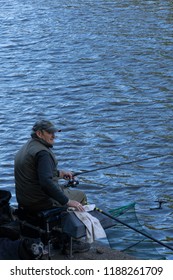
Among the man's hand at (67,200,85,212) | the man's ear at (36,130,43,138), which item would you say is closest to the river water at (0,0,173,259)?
the man's hand at (67,200,85,212)

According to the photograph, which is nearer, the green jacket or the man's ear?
the green jacket

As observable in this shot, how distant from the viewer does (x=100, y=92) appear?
A: 787 inches

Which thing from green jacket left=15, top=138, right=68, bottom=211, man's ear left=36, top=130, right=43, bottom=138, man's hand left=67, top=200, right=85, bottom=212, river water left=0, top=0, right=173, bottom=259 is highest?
man's ear left=36, top=130, right=43, bottom=138

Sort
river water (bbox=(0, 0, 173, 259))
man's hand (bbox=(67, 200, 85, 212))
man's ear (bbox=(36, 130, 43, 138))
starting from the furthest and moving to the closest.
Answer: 1. river water (bbox=(0, 0, 173, 259))
2. man's ear (bbox=(36, 130, 43, 138))
3. man's hand (bbox=(67, 200, 85, 212))

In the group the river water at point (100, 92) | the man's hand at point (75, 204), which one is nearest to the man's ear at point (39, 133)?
the man's hand at point (75, 204)

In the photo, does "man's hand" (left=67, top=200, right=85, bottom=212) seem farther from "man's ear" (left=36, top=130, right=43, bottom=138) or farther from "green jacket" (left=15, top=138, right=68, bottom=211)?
"man's ear" (left=36, top=130, right=43, bottom=138)

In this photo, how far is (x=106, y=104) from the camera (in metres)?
19.1

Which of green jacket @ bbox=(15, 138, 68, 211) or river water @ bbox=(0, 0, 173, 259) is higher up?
green jacket @ bbox=(15, 138, 68, 211)

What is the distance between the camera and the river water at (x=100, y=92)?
48.4ft

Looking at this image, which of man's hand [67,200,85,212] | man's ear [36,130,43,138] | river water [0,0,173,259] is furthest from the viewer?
river water [0,0,173,259]

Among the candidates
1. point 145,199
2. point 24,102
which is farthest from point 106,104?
point 145,199

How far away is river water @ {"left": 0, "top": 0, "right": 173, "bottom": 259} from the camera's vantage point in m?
14.8
